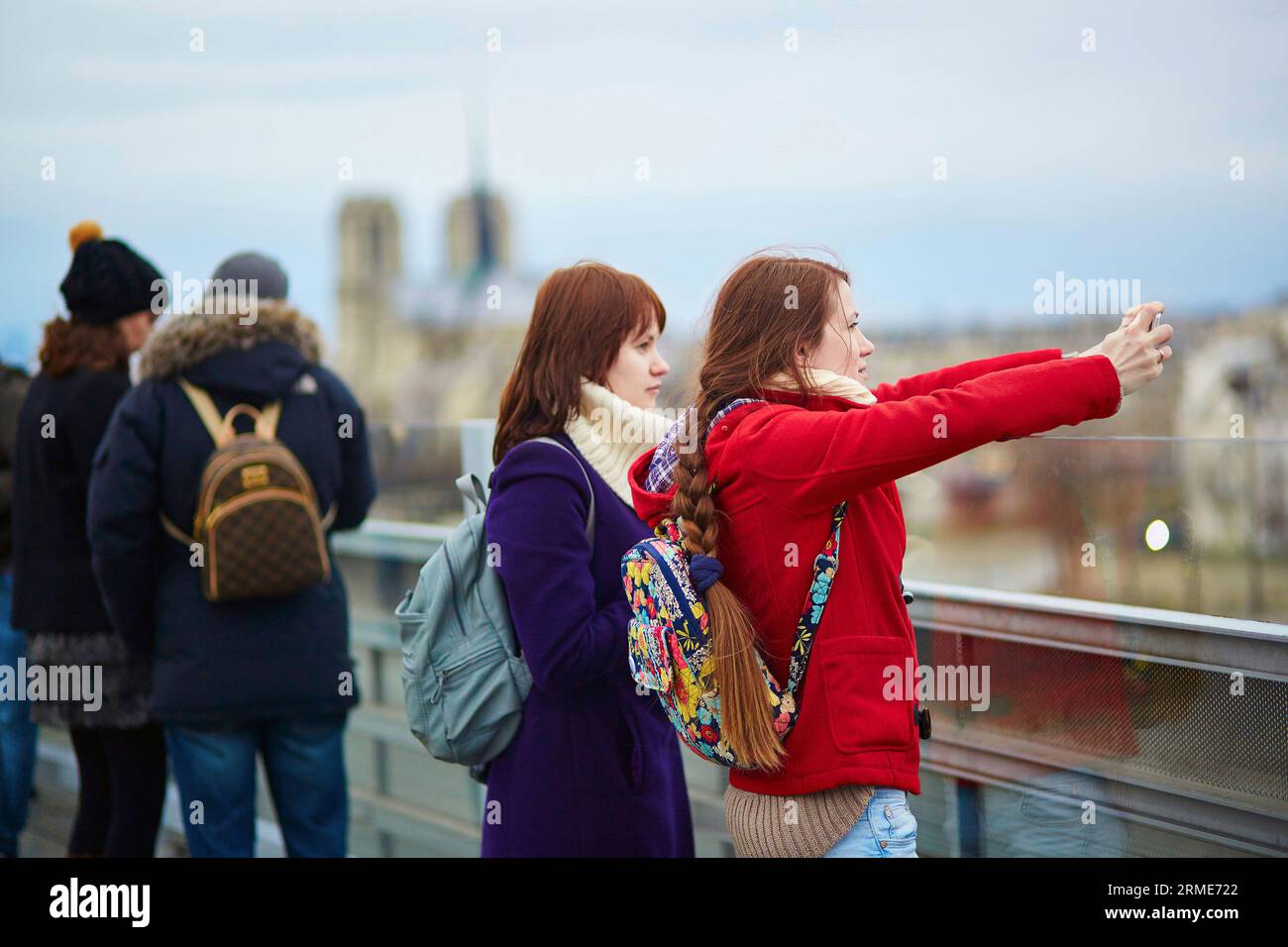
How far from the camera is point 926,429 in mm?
1974

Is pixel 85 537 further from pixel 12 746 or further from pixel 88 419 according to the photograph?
pixel 12 746

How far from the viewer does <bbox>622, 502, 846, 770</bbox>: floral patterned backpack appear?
2119 mm

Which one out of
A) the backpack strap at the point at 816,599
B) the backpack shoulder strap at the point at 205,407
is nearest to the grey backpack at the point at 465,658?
the backpack strap at the point at 816,599

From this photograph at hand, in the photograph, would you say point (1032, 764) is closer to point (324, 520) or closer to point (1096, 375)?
point (1096, 375)

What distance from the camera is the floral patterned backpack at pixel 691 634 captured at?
2.12 meters

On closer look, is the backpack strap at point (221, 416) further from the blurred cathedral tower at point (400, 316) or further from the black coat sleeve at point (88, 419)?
the blurred cathedral tower at point (400, 316)

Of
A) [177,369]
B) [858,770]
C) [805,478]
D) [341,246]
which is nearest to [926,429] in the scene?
[805,478]

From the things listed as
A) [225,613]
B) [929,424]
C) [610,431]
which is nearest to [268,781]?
[225,613]

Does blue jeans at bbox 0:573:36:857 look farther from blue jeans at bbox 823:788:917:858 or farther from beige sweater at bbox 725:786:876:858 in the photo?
blue jeans at bbox 823:788:917:858

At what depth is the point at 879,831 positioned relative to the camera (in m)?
2.11

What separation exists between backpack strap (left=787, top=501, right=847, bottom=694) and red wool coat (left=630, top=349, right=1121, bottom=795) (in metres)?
0.01

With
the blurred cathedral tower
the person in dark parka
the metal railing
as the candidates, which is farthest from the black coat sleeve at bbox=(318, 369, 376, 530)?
the blurred cathedral tower

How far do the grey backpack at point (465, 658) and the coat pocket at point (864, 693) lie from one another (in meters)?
0.73

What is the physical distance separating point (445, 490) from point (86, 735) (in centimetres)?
144
